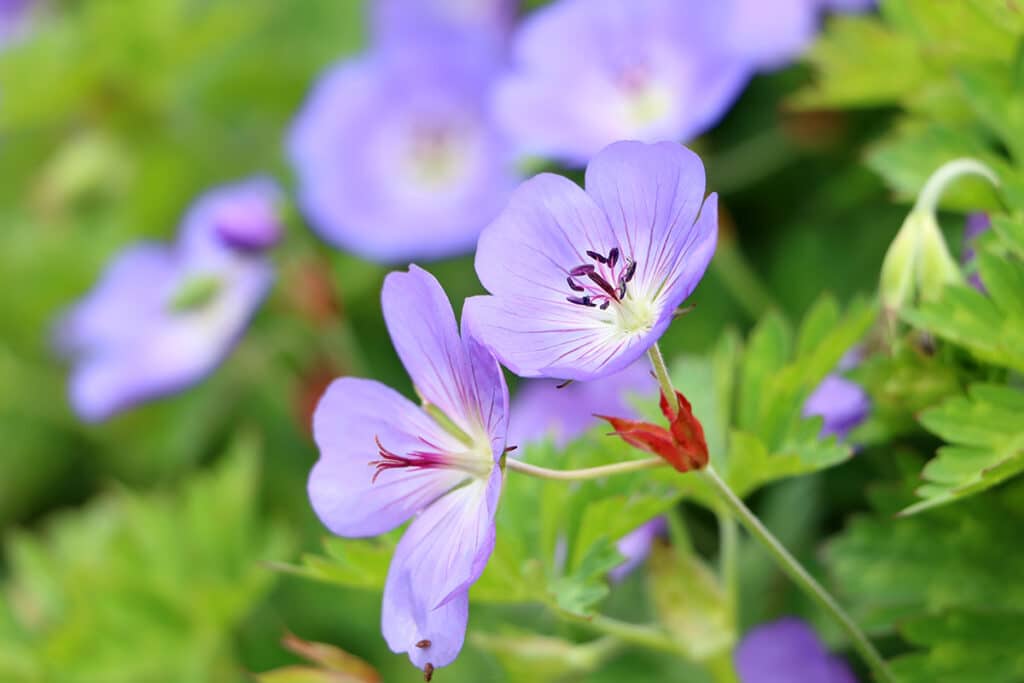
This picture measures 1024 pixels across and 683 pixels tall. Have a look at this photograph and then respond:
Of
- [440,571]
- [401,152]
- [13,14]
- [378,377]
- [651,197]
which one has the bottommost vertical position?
[440,571]

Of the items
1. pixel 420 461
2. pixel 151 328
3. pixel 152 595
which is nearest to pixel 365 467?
pixel 420 461

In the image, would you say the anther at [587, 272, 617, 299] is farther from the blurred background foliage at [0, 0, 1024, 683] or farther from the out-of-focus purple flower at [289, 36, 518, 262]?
the out-of-focus purple flower at [289, 36, 518, 262]

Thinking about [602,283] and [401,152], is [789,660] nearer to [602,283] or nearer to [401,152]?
[602,283]

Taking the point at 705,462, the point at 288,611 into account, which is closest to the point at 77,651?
the point at 288,611

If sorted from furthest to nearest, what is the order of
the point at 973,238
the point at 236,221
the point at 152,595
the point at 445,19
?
the point at 445,19 → the point at 236,221 → the point at 152,595 → the point at 973,238

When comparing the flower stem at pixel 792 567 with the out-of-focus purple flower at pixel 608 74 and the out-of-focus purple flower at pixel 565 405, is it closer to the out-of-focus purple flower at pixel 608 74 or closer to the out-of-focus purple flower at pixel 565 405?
the out-of-focus purple flower at pixel 565 405
